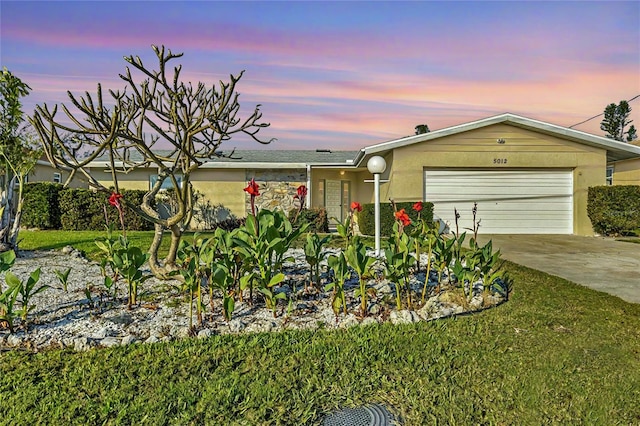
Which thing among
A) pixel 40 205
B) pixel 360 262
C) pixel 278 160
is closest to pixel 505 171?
pixel 278 160

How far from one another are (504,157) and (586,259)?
556 centimetres

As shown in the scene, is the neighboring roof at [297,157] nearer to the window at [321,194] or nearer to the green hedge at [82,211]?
the window at [321,194]

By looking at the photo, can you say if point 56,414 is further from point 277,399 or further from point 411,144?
point 411,144

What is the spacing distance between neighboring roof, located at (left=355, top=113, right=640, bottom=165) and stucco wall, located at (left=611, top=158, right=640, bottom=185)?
23.7ft

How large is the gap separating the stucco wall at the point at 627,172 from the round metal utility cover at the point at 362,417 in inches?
790

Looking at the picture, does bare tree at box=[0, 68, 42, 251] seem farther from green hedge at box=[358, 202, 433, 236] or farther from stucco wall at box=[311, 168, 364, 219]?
stucco wall at box=[311, 168, 364, 219]

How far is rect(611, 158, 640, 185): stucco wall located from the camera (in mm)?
17747

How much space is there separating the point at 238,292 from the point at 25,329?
5.75ft

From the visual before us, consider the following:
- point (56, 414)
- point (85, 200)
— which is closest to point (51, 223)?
point (85, 200)

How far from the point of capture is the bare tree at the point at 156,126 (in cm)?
340

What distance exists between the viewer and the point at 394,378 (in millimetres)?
2594

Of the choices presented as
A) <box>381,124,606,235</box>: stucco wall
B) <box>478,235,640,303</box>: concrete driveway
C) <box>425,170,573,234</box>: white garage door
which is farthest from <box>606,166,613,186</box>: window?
<box>478,235,640,303</box>: concrete driveway

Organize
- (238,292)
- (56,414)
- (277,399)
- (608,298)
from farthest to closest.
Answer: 1. (608,298)
2. (238,292)
3. (277,399)
4. (56,414)

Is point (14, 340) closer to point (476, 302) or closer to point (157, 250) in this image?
point (157, 250)
